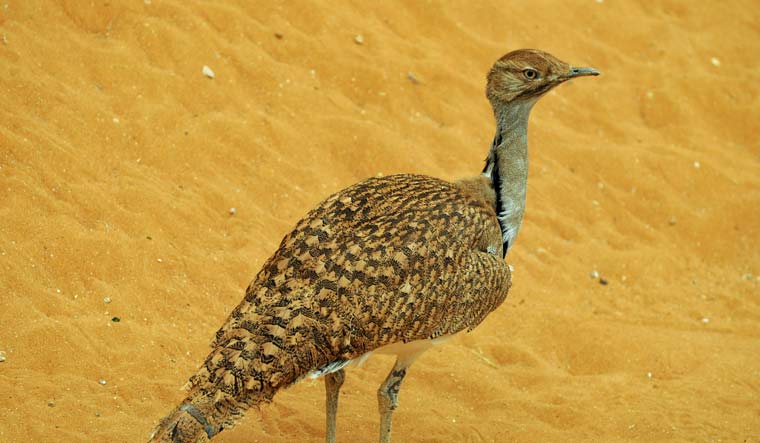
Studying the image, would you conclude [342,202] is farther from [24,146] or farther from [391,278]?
[24,146]

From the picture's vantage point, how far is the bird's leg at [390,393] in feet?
15.5

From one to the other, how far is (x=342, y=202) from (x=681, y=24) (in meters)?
6.81

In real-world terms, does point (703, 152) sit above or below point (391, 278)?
below

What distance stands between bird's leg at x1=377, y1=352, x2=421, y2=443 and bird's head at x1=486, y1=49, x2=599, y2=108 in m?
1.48

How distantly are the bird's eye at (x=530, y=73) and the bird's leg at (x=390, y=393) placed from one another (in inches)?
61.9

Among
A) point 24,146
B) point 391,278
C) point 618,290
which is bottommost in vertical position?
point 618,290

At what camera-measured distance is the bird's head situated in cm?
509

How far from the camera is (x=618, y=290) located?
7.14 m

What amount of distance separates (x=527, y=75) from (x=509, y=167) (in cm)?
49

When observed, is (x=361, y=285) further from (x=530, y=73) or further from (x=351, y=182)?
(x=351, y=182)

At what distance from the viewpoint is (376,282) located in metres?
4.29

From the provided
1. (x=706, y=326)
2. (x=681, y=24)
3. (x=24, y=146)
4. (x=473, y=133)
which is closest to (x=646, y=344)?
(x=706, y=326)

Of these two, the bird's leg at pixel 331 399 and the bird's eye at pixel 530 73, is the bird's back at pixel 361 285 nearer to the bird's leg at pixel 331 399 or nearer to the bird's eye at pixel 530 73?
the bird's leg at pixel 331 399

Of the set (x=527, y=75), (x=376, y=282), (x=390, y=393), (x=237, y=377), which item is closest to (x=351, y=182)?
(x=527, y=75)
